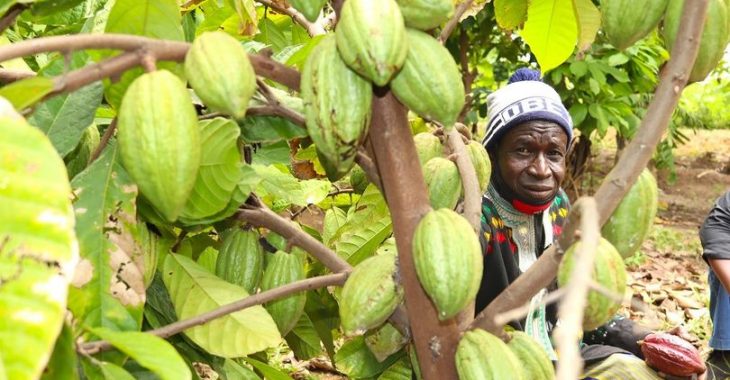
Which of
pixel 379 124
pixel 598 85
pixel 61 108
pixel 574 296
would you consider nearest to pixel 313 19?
pixel 379 124

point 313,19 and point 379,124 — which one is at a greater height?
point 313,19

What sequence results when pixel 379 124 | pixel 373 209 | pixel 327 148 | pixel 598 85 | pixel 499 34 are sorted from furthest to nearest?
pixel 499 34 → pixel 598 85 → pixel 373 209 → pixel 379 124 → pixel 327 148

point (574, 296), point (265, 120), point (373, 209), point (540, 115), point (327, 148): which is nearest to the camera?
point (574, 296)

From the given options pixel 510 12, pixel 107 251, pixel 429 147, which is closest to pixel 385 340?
pixel 429 147

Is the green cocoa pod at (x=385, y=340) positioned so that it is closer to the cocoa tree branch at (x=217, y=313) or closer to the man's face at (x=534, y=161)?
the cocoa tree branch at (x=217, y=313)

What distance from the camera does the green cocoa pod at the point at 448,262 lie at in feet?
2.58

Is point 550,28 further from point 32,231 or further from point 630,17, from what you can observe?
point 32,231

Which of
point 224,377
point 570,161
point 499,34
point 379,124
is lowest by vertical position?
point 570,161

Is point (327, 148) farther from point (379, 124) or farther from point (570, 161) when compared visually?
point (570, 161)

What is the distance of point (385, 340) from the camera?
44.4 inches

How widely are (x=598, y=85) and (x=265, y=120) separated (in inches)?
162

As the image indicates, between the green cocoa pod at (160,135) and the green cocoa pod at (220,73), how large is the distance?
0.10 feet

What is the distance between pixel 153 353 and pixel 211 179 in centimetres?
29

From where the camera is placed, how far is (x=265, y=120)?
3.63 feet
